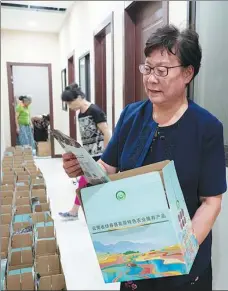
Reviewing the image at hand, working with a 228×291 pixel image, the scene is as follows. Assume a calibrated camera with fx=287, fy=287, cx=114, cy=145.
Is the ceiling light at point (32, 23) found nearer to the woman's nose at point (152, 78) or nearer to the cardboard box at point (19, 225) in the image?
the cardboard box at point (19, 225)

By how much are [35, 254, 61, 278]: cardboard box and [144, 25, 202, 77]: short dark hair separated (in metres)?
1.18

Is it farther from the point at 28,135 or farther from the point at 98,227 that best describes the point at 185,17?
the point at 28,135

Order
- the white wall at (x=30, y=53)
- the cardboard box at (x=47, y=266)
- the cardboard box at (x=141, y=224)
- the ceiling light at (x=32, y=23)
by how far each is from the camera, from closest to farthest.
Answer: the cardboard box at (x=141, y=224), the cardboard box at (x=47, y=266), the ceiling light at (x=32, y=23), the white wall at (x=30, y=53)

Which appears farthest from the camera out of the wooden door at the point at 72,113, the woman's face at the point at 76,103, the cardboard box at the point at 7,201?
the wooden door at the point at 72,113

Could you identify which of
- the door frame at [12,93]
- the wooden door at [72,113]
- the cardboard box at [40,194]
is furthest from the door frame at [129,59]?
the door frame at [12,93]

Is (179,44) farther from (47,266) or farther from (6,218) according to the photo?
(6,218)

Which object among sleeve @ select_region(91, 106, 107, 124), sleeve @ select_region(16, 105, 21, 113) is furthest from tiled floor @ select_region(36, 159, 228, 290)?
sleeve @ select_region(16, 105, 21, 113)

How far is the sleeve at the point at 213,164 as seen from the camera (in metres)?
0.83

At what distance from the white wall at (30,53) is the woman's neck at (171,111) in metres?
6.32

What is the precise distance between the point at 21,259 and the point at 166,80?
1249 millimetres

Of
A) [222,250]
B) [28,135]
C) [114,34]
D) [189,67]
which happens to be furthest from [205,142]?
[28,135]

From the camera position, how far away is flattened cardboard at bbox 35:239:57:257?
163 centimetres

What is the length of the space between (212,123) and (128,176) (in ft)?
1.05

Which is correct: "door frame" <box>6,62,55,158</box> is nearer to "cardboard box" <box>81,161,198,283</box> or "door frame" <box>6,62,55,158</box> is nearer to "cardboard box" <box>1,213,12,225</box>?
"cardboard box" <box>1,213,12,225</box>
